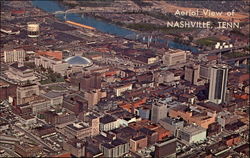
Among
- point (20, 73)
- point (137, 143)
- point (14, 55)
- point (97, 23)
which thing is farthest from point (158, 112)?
point (97, 23)

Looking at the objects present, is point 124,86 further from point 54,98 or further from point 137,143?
point 137,143

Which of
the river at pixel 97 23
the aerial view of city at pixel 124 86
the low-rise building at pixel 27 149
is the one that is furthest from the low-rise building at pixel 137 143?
the river at pixel 97 23

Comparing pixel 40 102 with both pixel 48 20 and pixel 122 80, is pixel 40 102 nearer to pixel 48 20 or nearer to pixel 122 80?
pixel 122 80

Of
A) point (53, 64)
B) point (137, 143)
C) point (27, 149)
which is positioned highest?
point (53, 64)

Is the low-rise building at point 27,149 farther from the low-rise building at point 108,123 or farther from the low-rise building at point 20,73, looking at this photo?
the low-rise building at point 20,73

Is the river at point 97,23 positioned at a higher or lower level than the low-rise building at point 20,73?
higher
